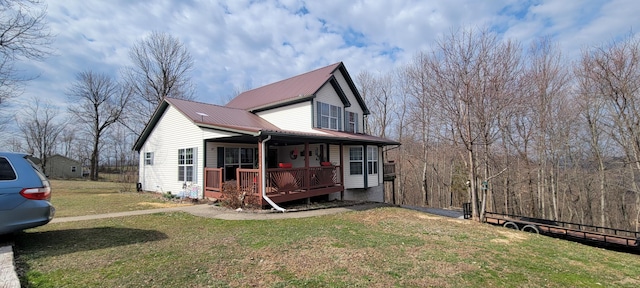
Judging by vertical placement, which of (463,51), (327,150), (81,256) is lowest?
(81,256)

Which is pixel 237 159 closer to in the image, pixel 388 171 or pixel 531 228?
pixel 388 171

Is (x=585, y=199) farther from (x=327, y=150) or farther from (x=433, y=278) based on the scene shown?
(x=433, y=278)

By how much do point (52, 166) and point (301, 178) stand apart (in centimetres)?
5021

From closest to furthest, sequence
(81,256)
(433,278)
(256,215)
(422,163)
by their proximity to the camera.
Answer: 1. (433,278)
2. (81,256)
3. (256,215)
4. (422,163)

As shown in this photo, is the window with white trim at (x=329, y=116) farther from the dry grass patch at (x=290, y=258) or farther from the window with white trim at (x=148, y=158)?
the window with white trim at (x=148, y=158)

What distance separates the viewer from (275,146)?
1652 centimetres

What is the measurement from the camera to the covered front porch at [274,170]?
1105 centimetres

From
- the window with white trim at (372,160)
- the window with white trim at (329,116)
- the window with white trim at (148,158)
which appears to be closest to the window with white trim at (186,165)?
the window with white trim at (148,158)

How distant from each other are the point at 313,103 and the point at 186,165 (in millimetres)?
7105

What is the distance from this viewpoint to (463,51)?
10672mm

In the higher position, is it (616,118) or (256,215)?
(616,118)

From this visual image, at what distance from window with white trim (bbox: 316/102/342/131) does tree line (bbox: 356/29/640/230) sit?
4.65 meters

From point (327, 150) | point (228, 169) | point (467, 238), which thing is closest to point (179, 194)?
point (228, 169)

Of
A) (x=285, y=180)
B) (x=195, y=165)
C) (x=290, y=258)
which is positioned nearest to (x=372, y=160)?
(x=285, y=180)
